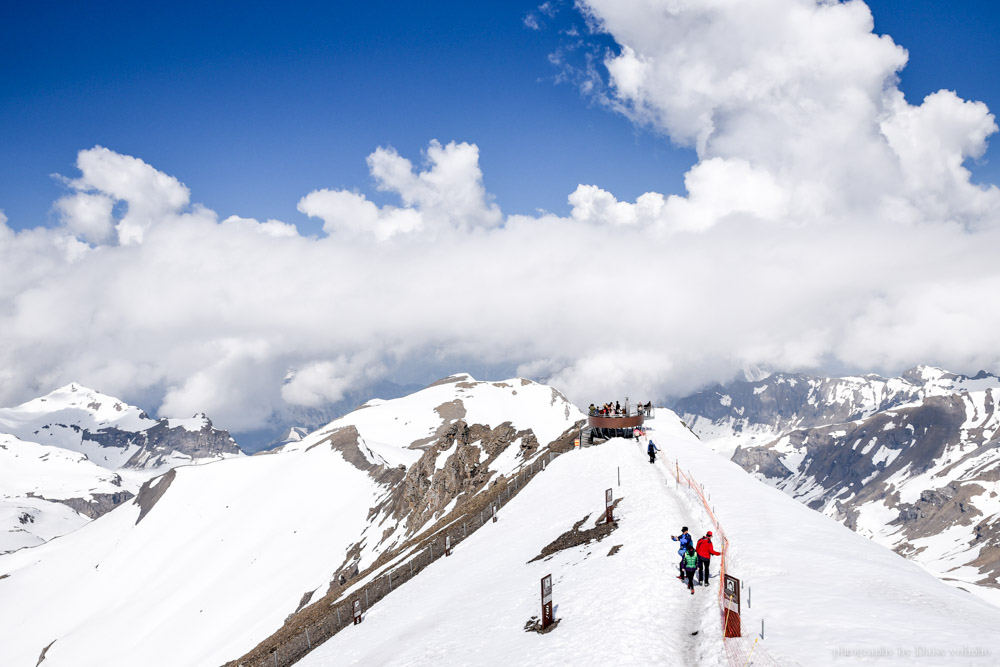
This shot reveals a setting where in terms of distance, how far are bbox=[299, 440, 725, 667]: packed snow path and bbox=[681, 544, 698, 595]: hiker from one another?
0.43 meters

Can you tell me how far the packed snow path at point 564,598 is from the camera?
55.0 feet

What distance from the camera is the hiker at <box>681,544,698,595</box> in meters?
19.2

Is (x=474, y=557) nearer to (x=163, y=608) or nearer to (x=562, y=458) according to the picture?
(x=562, y=458)

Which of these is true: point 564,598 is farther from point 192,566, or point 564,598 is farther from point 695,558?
point 192,566

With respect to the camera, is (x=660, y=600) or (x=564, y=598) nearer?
(x=660, y=600)

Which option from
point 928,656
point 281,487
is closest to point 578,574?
point 928,656

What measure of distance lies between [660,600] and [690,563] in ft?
5.54

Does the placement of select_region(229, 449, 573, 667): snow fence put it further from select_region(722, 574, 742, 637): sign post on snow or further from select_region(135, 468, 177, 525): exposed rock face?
select_region(135, 468, 177, 525): exposed rock face

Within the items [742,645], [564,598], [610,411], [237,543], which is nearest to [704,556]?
[742,645]

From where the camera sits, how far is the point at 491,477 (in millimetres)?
76500

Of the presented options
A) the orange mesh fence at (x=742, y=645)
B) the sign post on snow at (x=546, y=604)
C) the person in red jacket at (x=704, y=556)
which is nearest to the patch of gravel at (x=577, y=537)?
the person in red jacket at (x=704, y=556)

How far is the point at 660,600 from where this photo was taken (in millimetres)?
18766

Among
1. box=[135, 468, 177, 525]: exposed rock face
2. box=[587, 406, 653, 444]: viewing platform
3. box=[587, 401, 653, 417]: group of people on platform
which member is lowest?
box=[135, 468, 177, 525]: exposed rock face

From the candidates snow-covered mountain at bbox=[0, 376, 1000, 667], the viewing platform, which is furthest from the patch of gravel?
the viewing platform
